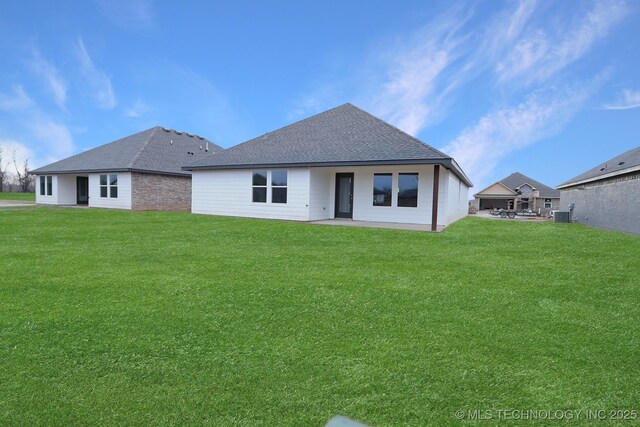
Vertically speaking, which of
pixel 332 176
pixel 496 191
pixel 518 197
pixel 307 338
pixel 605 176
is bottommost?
pixel 307 338

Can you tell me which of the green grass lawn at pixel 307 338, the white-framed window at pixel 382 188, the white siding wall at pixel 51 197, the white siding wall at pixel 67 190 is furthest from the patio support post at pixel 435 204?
the white siding wall at pixel 51 197

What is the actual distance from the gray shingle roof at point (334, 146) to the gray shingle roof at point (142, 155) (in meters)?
5.65

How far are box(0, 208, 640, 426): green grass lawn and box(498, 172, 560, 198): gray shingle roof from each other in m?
48.8

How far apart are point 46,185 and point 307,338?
30295mm

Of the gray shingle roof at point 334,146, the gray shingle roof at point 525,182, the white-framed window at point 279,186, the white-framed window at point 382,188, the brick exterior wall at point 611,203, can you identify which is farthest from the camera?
the gray shingle roof at point 525,182

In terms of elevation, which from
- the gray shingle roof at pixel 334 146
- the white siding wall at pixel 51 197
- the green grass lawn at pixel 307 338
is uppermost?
the gray shingle roof at pixel 334 146

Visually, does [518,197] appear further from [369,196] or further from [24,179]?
[24,179]

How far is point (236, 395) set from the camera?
8.80ft

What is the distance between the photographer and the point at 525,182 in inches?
2028

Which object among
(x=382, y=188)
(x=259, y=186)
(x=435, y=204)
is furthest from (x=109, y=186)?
(x=435, y=204)

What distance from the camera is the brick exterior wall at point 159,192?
844 inches

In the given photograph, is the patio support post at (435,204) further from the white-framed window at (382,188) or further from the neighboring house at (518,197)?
the neighboring house at (518,197)

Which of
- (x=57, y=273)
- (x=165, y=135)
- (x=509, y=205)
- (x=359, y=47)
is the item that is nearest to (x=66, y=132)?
(x=165, y=135)

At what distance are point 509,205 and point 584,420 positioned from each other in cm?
5045
